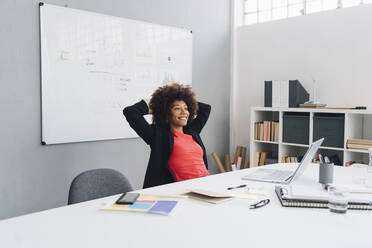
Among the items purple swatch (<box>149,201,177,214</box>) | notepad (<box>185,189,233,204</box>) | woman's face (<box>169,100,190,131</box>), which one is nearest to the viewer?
purple swatch (<box>149,201,177,214</box>)

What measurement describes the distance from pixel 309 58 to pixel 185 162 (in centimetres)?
256

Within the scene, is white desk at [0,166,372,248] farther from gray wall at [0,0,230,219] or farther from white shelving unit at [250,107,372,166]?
white shelving unit at [250,107,372,166]

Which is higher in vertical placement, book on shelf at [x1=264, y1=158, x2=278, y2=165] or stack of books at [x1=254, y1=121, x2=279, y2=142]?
stack of books at [x1=254, y1=121, x2=279, y2=142]

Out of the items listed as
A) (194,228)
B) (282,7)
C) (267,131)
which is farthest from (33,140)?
(282,7)

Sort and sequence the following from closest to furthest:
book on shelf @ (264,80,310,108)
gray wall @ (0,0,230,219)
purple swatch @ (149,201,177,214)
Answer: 1. purple swatch @ (149,201,177,214)
2. gray wall @ (0,0,230,219)
3. book on shelf @ (264,80,310,108)

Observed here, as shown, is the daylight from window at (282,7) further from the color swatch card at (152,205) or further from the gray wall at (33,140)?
the color swatch card at (152,205)

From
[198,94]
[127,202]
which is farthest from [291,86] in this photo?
[127,202]

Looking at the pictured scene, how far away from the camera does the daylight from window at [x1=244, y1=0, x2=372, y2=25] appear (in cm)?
432

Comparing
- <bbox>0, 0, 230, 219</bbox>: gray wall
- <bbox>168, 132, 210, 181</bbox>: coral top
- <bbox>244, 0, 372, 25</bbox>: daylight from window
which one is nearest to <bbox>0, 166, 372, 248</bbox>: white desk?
<bbox>168, 132, 210, 181</bbox>: coral top

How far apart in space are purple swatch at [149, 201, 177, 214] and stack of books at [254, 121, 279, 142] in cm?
283

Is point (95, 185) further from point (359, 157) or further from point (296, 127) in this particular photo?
point (359, 157)

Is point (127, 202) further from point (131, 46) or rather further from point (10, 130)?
point (131, 46)

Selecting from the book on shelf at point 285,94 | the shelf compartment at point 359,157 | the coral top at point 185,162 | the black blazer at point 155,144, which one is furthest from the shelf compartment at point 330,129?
the coral top at point 185,162

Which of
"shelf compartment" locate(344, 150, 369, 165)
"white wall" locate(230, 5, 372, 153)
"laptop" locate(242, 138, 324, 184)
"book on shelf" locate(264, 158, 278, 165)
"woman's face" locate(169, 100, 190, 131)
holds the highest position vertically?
"white wall" locate(230, 5, 372, 153)
